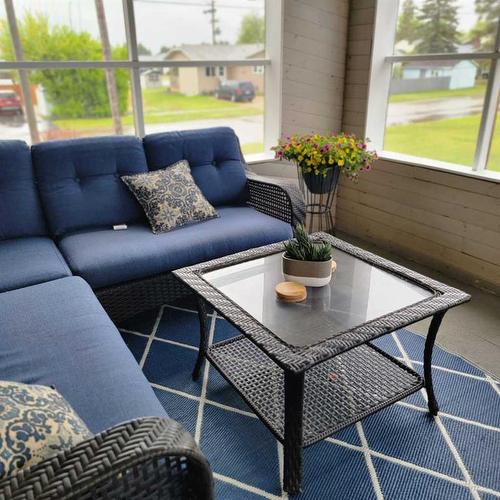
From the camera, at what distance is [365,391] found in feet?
5.24

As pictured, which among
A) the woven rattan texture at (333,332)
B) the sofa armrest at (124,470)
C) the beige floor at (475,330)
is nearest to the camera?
the sofa armrest at (124,470)

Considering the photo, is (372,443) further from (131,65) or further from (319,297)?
(131,65)

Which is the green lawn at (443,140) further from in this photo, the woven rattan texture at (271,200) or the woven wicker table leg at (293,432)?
the woven wicker table leg at (293,432)

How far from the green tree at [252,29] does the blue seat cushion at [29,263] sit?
1.97 m

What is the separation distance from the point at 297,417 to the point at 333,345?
9.3 inches

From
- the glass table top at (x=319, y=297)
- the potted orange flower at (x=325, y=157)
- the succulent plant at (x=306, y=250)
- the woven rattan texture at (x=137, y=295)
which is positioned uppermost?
the potted orange flower at (x=325, y=157)

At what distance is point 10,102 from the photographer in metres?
2.49

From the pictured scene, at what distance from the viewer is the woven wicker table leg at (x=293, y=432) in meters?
1.22

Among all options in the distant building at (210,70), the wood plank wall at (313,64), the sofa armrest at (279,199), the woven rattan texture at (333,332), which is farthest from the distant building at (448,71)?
the woven rattan texture at (333,332)

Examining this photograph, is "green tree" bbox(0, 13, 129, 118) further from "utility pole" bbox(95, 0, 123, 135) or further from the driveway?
the driveway

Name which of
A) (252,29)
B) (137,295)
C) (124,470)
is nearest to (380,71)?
(252,29)

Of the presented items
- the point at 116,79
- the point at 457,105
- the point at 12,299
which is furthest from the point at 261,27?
the point at 12,299

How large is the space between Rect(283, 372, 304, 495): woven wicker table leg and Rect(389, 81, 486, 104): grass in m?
2.24

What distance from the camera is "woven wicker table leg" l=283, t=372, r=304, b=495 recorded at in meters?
1.22
